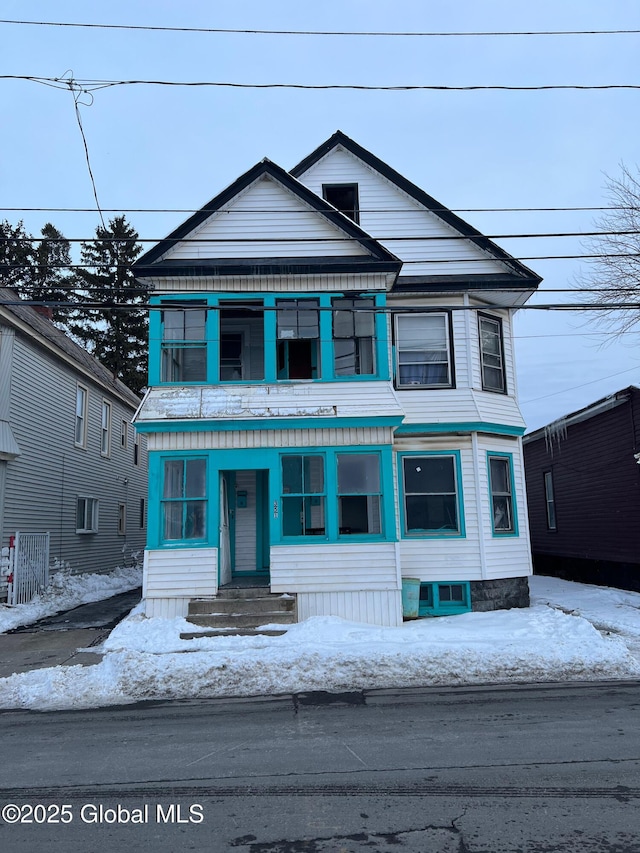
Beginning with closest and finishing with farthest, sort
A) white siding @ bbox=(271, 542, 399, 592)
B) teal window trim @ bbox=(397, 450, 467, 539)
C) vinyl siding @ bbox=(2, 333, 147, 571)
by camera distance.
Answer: white siding @ bbox=(271, 542, 399, 592), teal window trim @ bbox=(397, 450, 467, 539), vinyl siding @ bbox=(2, 333, 147, 571)

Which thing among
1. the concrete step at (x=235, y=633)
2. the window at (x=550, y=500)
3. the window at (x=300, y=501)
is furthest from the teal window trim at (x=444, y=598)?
the window at (x=550, y=500)

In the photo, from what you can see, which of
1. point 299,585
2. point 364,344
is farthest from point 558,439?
point 299,585

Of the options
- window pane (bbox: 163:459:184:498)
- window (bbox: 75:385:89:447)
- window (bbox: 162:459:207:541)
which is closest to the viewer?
window (bbox: 162:459:207:541)

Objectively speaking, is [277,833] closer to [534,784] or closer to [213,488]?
[534,784]

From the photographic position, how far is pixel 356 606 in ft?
40.1

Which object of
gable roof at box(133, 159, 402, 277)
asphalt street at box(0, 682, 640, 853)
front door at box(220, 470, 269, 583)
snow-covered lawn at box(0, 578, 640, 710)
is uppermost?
gable roof at box(133, 159, 402, 277)

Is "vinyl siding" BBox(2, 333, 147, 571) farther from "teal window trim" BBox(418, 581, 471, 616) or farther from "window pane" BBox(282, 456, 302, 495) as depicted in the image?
"teal window trim" BBox(418, 581, 471, 616)

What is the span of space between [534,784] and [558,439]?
16.8m

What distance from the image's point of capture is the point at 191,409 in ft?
42.0

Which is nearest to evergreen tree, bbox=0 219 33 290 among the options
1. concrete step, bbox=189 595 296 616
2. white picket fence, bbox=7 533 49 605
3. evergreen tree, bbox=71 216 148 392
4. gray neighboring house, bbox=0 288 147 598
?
evergreen tree, bbox=71 216 148 392

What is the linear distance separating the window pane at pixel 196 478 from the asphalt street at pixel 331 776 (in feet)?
16.6

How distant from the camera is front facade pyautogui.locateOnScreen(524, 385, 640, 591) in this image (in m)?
16.8

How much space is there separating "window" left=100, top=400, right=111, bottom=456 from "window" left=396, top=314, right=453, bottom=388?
1362cm

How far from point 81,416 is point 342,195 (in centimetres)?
1166
